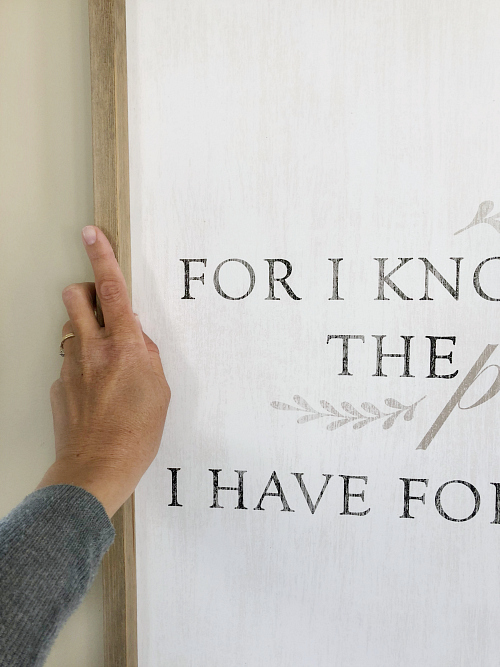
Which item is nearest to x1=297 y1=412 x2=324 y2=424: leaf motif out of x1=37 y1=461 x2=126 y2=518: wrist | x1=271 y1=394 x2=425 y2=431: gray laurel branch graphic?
x1=271 y1=394 x2=425 y2=431: gray laurel branch graphic

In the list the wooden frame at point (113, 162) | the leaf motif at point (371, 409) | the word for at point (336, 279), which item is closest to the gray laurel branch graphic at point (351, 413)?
the leaf motif at point (371, 409)

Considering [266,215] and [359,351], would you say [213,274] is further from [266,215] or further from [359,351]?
[359,351]

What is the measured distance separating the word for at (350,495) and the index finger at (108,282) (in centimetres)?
20

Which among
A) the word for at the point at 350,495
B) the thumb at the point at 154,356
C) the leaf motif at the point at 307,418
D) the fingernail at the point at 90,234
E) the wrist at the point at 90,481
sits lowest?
the word for at the point at 350,495

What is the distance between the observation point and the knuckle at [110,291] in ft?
1.93

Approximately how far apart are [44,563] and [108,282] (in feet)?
0.96

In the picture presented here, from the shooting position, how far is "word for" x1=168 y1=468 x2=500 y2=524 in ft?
2.00

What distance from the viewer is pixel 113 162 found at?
60cm

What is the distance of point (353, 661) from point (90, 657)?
13.2 inches

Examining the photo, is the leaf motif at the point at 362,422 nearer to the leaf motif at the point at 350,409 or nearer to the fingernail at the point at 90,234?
the leaf motif at the point at 350,409

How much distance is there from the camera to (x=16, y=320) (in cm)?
66

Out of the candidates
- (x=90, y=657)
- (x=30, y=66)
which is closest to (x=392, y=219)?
(x=30, y=66)

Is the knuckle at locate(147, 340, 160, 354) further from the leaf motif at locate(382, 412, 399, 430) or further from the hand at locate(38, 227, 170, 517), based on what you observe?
the leaf motif at locate(382, 412, 399, 430)

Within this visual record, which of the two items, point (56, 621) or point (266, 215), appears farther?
point (266, 215)
